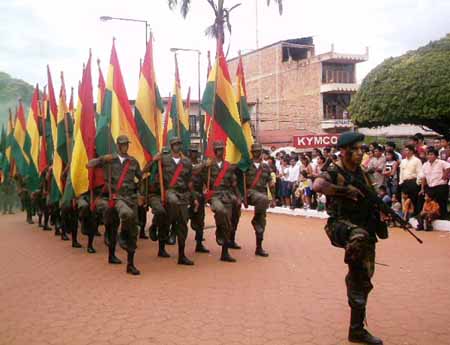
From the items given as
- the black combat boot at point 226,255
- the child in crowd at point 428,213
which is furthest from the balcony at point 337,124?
the black combat boot at point 226,255

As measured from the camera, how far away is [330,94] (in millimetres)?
38719

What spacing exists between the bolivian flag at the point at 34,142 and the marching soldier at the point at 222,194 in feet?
19.0

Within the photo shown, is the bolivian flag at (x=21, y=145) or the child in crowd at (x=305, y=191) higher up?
the bolivian flag at (x=21, y=145)

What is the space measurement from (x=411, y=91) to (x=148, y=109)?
9.54 m

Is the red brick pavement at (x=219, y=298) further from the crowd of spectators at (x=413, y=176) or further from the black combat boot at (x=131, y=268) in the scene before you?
the crowd of spectators at (x=413, y=176)

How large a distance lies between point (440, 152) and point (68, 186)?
835cm

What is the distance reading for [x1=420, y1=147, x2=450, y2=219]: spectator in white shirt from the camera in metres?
10.9

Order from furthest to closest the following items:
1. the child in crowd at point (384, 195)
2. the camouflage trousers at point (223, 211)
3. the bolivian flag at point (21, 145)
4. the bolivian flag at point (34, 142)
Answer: the bolivian flag at point (21, 145), the bolivian flag at point (34, 142), the child in crowd at point (384, 195), the camouflage trousers at point (223, 211)

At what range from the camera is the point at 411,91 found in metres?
15.6

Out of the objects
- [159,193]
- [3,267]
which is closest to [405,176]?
[159,193]

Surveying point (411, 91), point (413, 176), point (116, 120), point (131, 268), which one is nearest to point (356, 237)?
point (131, 268)

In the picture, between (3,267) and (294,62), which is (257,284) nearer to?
(3,267)

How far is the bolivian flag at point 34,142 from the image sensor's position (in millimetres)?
13070

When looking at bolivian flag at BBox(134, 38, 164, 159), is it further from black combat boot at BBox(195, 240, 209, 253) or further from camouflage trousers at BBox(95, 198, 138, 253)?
black combat boot at BBox(195, 240, 209, 253)
